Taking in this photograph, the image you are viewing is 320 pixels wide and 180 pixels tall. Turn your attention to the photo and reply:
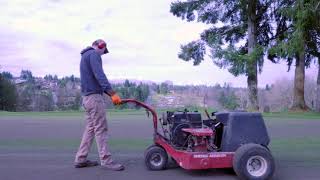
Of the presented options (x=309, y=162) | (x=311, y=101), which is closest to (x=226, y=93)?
(x=311, y=101)

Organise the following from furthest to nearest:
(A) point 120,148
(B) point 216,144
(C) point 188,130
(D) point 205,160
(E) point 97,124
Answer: (A) point 120,148
(E) point 97,124
(B) point 216,144
(C) point 188,130
(D) point 205,160

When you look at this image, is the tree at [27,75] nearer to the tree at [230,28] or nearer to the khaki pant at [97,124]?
the tree at [230,28]

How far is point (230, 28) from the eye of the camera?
34.3m

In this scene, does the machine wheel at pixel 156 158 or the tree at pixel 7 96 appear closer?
the machine wheel at pixel 156 158

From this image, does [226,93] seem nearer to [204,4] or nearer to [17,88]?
[204,4]

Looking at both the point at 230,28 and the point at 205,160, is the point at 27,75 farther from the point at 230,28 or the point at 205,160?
the point at 205,160

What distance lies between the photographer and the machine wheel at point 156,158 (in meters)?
8.66

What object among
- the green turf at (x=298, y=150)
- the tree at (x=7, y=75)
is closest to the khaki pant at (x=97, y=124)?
the green turf at (x=298, y=150)

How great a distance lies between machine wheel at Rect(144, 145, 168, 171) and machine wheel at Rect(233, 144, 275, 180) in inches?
52.1

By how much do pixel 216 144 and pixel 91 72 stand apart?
7.62 ft

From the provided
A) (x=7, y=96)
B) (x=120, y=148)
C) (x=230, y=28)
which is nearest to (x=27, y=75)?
(x=7, y=96)

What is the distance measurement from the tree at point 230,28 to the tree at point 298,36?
1.55 metres

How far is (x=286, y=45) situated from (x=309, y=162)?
63.6 ft

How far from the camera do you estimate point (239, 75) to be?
3122 cm
